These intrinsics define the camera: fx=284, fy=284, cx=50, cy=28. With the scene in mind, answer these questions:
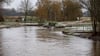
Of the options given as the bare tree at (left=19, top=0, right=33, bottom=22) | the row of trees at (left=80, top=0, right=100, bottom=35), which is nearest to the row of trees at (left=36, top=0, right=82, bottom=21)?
the bare tree at (left=19, top=0, right=33, bottom=22)

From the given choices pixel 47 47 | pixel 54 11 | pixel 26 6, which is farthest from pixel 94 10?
pixel 26 6

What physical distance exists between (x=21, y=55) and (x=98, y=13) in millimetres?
14757

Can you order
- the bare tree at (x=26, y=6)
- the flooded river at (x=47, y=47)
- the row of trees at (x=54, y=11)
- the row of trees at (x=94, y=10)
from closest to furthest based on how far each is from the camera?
the flooded river at (x=47, y=47)
the row of trees at (x=94, y=10)
the row of trees at (x=54, y=11)
the bare tree at (x=26, y=6)

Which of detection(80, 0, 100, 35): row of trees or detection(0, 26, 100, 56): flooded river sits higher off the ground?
detection(80, 0, 100, 35): row of trees

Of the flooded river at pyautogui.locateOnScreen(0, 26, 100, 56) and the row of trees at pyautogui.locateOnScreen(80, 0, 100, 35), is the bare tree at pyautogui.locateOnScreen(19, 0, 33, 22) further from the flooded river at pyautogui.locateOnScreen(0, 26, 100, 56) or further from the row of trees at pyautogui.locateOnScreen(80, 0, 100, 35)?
the flooded river at pyautogui.locateOnScreen(0, 26, 100, 56)

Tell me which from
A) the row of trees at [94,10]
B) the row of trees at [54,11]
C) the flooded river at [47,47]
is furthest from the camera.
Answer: the row of trees at [54,11]

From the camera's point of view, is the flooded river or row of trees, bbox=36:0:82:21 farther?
row of trees, bbox=36:0:82:21

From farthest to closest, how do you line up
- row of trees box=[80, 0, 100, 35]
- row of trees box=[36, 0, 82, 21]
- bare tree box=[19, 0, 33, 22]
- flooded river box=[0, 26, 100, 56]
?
bare tree box=[19, 0, 33, 22]
row of trees box=[36, 0, 82, 21]
row of trees box=[80, 0, 100, 35]
flooded river box=[0, 26, 100, 56]

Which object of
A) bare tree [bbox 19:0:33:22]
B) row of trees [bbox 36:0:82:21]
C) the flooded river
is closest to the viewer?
the flooded river

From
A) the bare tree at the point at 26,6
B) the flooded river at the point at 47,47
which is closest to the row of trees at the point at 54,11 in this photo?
the bare tree at the point at 26,6

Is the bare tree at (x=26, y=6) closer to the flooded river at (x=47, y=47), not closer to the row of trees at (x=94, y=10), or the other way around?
the row of trees at (x=94, y=10)

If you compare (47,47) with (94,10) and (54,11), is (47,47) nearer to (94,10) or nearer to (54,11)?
(94,10)

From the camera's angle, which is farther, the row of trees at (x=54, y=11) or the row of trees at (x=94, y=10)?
the row of trees at (x=54, y=11)

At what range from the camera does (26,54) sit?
49.7 feet
